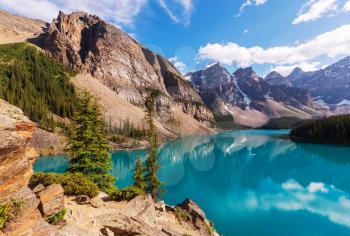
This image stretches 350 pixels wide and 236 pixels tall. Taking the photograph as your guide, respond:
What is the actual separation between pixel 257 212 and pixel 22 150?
41353mm

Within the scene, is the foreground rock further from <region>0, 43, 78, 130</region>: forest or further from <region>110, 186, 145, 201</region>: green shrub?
<region>0, 43, 78, 130</region>: forest

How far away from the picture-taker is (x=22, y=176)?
12.4 meters

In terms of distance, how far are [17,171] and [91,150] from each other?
22.5 m

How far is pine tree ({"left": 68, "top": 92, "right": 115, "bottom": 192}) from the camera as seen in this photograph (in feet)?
109

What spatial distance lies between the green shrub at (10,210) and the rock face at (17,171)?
0.42 ft

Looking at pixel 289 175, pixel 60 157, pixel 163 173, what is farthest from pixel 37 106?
pixel 289 175

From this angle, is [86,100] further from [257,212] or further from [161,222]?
[257,212]

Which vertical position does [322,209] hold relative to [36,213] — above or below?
below

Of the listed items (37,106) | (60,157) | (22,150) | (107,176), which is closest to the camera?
(22,150)

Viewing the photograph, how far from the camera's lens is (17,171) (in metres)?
12.1

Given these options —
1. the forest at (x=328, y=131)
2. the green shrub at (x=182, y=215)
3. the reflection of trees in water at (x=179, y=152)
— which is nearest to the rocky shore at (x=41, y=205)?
the green shrub at (x=182, y=215)

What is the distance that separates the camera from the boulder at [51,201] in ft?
48.4

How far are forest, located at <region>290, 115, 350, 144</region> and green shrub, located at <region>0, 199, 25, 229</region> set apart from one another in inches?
6647

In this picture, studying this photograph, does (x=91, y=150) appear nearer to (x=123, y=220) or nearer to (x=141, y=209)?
(x=141, y=209)
